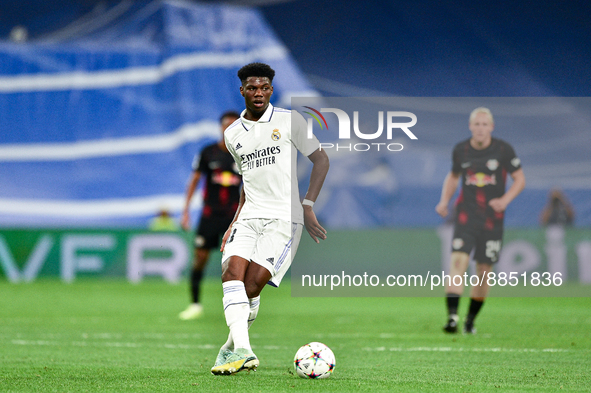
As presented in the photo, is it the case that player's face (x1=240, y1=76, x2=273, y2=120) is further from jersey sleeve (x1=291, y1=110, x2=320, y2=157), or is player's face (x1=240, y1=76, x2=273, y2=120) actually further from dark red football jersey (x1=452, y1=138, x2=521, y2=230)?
dark red football jersey (x1=452, y1=138, x2=521, y2=230)

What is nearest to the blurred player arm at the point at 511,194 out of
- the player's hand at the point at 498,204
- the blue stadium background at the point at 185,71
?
the player's hand at the point at 498,204

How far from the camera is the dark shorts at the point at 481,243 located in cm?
870

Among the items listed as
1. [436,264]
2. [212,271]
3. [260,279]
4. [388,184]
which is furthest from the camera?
[388,184]

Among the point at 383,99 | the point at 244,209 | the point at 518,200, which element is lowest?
the point at 244,209

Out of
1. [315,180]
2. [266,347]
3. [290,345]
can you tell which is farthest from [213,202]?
[315,180]

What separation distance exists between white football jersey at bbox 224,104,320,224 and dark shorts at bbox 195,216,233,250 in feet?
16.1

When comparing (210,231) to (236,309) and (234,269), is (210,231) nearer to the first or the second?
(234,269)

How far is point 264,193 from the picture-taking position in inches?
222

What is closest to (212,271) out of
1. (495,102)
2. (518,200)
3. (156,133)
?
(518,200)

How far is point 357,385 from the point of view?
497cm

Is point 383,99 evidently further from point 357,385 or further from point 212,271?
point 357,385

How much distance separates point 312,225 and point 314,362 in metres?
0.89

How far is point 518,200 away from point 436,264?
3.39 m

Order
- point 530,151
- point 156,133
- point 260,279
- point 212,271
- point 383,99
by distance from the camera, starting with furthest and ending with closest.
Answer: point 156,133, point 383,99, point 530,151, point 212,271, point 260,279
